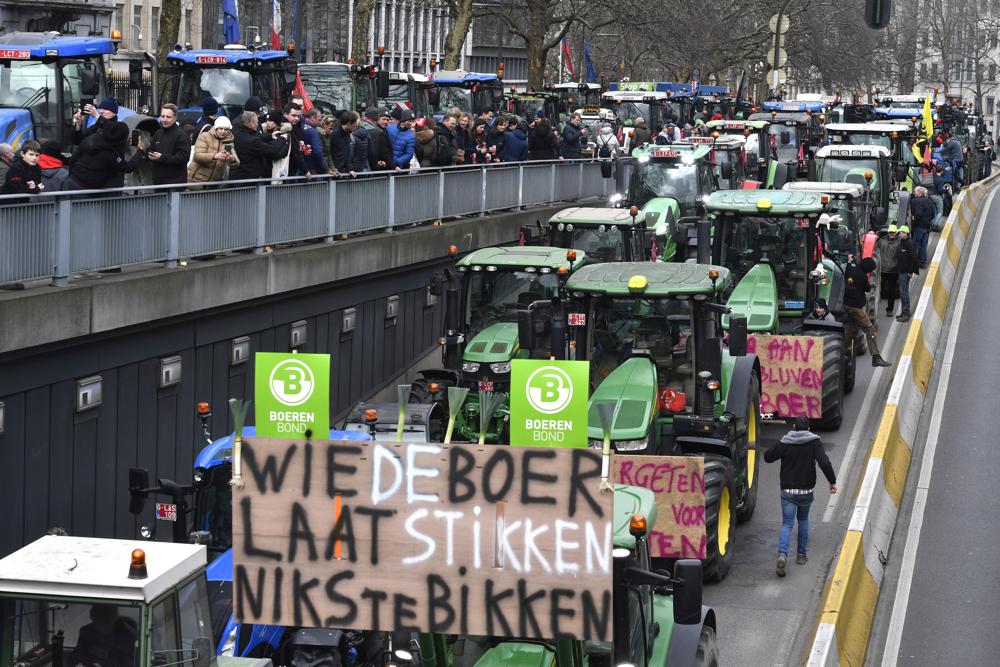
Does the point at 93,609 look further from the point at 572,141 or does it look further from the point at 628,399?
the point at 572,141

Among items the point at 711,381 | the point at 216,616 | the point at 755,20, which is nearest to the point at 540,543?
the point at 216,616

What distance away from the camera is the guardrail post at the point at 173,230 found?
50.9ft

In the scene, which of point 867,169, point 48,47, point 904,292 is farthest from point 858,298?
point 48,47

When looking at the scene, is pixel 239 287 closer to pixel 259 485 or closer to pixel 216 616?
pixel 216 616

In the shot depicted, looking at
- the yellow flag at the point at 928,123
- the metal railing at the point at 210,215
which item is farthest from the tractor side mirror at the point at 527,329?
the yellow flag at the point at 928,123

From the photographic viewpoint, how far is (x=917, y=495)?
60.8 feet

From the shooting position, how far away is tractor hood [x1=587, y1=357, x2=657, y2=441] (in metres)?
14.4

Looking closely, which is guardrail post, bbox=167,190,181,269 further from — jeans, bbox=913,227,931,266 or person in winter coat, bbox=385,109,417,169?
jeans, bbox=913,227,931,266

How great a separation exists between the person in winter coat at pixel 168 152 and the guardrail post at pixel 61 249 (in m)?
2.88

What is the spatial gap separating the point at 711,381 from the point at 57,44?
9809 mm

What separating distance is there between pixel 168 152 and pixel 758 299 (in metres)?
7.70

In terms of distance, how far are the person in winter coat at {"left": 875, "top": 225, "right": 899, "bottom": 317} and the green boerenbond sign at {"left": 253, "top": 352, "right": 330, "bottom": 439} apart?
19.8 metres

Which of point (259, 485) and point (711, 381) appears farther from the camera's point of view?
point (711, 381)

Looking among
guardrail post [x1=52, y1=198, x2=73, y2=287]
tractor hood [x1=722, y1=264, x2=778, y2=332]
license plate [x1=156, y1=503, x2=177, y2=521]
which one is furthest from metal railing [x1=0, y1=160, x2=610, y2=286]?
tractor hood [x1=722, y1=264, x2=778, y2=332]
